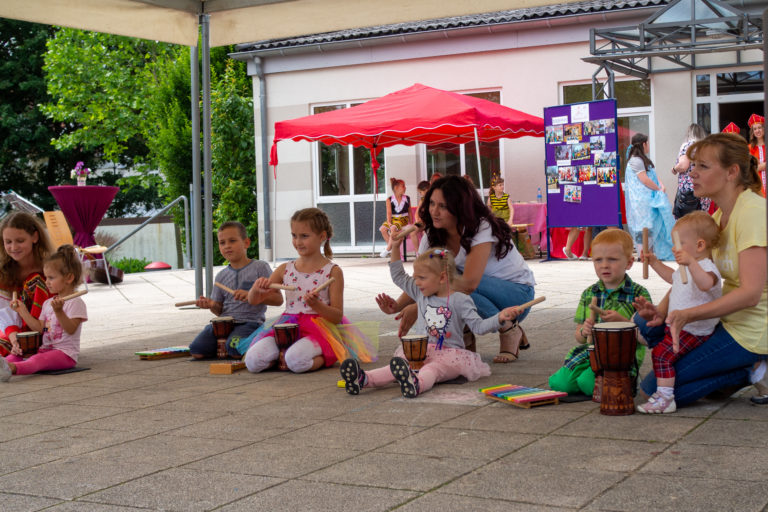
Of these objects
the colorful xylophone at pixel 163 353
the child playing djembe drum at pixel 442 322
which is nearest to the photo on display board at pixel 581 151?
the colorful xylophone at pixel 163 353

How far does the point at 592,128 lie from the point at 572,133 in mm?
318

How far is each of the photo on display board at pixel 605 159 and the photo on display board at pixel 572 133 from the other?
423 mm

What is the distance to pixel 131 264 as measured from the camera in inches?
822

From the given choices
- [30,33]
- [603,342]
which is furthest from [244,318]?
[30,33]

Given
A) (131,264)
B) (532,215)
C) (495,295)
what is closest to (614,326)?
(495,295)

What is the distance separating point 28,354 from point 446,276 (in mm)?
2856

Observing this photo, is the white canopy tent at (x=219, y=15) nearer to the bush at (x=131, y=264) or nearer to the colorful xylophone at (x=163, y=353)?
the colorful xylophone at (x=163, y=353)

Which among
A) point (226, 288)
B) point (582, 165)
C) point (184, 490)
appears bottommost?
point (184, 490)

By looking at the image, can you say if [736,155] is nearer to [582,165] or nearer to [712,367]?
[712,367]

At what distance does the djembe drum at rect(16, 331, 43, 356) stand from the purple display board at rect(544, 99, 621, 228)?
9112 millimetres

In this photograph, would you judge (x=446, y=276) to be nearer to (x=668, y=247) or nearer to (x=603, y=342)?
(x=603, y=342)

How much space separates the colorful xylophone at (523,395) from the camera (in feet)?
13.8

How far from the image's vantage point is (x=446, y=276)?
5.04 meters

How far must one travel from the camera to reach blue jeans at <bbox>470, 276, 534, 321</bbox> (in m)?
5.53
